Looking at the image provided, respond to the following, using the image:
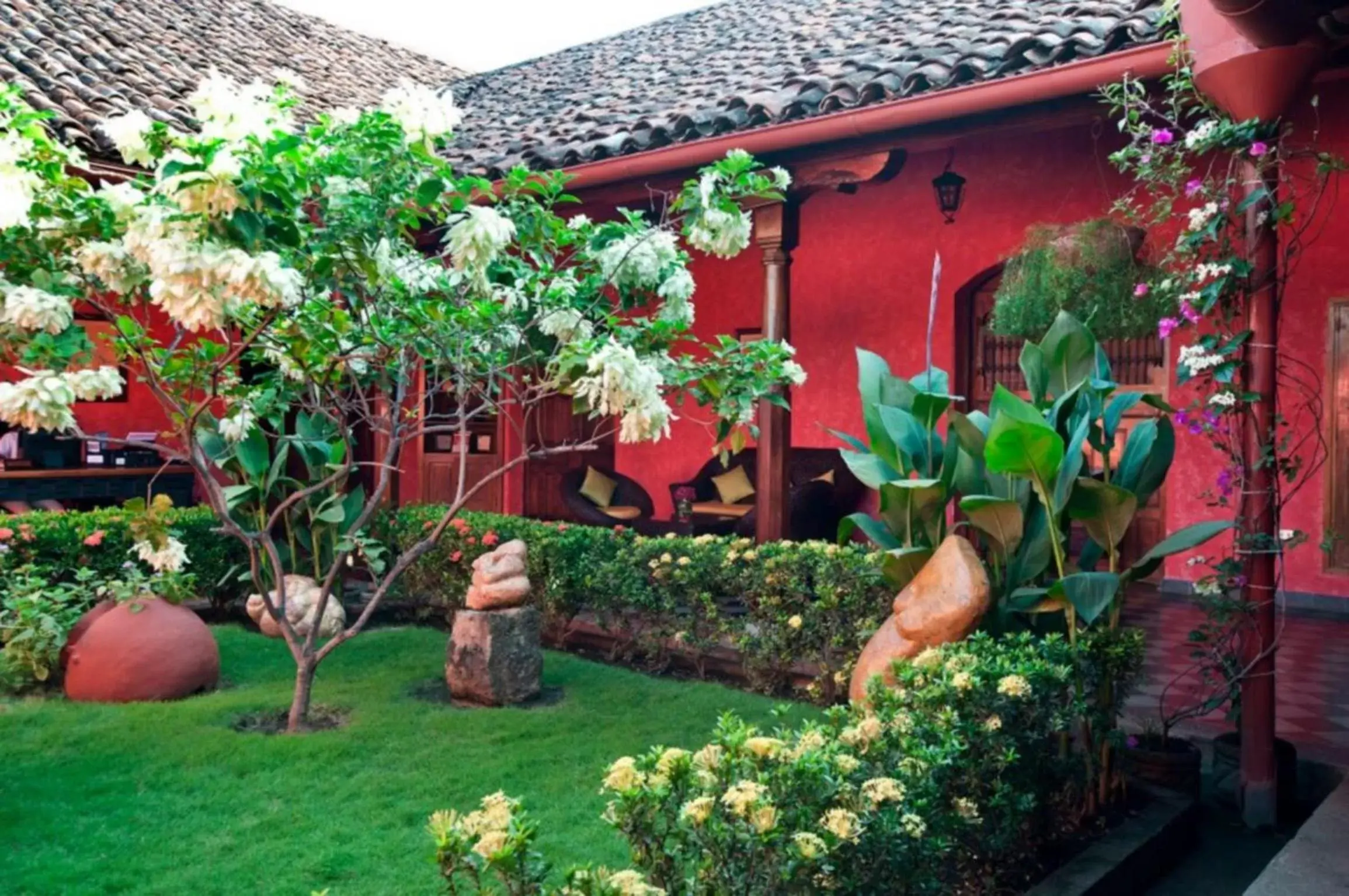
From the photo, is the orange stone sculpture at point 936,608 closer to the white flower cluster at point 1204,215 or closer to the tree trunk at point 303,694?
the white flower cluster at point 1204,215

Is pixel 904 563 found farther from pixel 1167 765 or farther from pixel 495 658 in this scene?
pixel 495 658

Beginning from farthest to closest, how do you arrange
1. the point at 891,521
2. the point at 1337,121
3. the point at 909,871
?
the point at 1337,121 → the point at 891,521 → the point at 909,871

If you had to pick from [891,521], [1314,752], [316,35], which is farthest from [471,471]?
[1314,752]

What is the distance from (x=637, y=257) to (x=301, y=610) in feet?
10.9

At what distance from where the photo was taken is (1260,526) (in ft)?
12.1

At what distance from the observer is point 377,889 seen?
2973mm

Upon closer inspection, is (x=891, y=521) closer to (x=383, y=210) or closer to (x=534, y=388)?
(x=534, y=388)

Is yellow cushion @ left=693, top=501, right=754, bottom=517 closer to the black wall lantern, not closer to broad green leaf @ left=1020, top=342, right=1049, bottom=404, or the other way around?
the black wall lantern

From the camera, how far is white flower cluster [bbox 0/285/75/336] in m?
3.13

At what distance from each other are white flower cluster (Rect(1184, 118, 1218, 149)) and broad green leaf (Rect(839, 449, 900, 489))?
61.6 inches

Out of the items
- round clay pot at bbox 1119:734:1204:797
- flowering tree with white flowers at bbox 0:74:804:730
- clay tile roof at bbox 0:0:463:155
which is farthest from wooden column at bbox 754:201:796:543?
clay tile roof at bbox 0:0:463:155

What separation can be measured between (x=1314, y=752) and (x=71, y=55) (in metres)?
8.80

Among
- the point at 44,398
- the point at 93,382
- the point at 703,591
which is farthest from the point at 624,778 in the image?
the point at 703,591

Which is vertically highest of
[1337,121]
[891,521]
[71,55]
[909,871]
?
[71,55]
